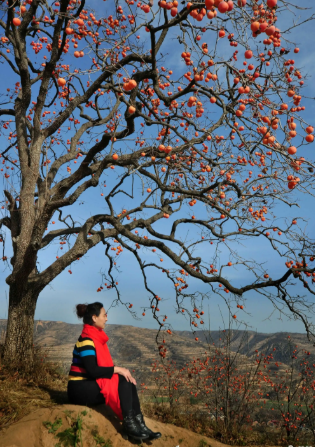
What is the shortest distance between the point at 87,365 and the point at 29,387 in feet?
6.20

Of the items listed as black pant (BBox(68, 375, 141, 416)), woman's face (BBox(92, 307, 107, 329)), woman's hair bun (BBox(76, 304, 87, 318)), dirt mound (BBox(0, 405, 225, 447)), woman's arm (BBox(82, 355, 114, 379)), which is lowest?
dirt mound (BBox(0, 405, 225, 447))

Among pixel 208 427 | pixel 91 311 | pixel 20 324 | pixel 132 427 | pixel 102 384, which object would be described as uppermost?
pixel 91 311

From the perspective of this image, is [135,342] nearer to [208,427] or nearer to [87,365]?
[208,427]

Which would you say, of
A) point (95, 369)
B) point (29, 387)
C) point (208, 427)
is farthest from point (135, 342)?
point (95, 369)

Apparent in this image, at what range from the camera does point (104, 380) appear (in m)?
3.75

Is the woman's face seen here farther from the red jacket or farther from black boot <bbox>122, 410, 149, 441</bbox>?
black boot <bbox>122, 410, 149, 441</bbox>

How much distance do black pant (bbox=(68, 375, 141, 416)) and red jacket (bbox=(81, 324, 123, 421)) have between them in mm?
66

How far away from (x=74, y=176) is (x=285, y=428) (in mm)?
6658

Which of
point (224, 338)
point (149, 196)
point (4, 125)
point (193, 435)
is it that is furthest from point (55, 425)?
point (4, 125)

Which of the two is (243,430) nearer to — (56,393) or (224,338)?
(224,338)

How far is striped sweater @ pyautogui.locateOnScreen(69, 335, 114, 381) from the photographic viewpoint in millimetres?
3691

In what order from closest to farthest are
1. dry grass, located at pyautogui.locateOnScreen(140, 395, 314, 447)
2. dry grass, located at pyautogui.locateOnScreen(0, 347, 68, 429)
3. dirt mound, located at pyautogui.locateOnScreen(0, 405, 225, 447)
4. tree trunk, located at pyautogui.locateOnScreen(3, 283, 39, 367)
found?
dirt mound, located at pyautogui.locateOnScreen(0, 405, 225, 447) → dry grass, located at pyautogui.locateOnScreen(0, 347, 68, 429) → dry grass, located at pyautogui.locateOnScreen(140, 395, 314, 447) → tree trunk, located at pyautogui.locateOnScreen(3, 283, 39, 367)

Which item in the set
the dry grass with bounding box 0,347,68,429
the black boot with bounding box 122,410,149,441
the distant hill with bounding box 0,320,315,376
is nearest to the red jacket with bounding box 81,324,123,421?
the black boot with bounding box 122,410,149,441

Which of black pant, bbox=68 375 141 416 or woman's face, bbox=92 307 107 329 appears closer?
black pant, bbox=68 375 141 416
